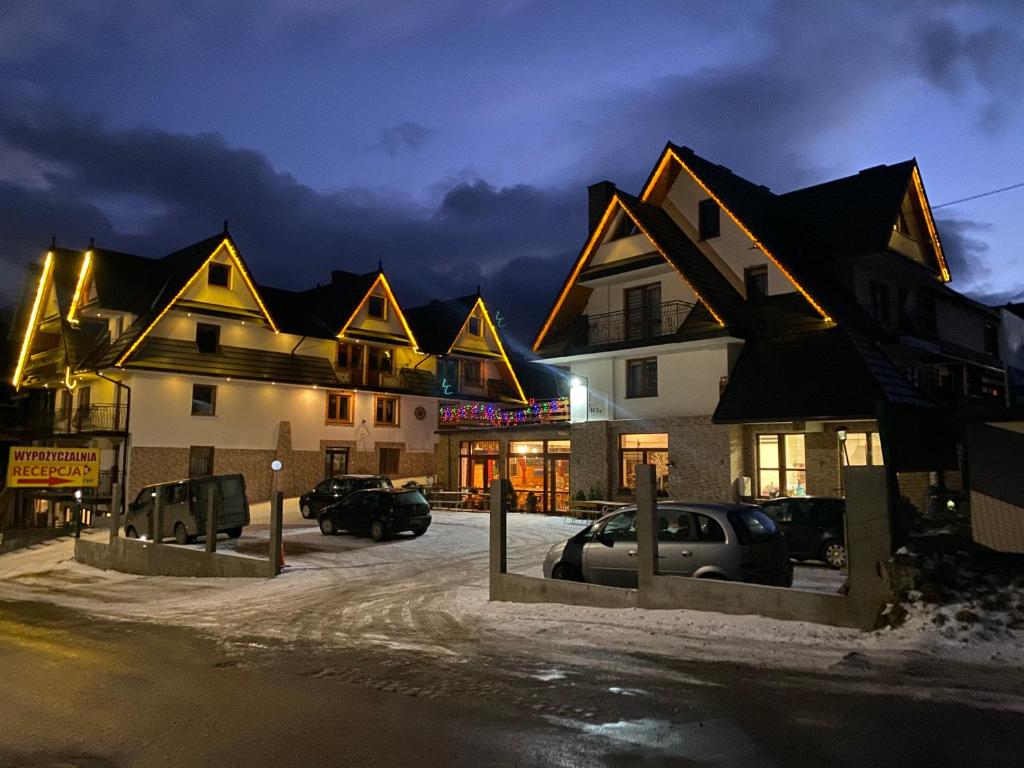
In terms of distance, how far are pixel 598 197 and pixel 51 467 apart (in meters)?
20.7

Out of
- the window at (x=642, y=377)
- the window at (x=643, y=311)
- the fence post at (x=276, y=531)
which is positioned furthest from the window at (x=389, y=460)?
the fence post at (x=276, y=531)

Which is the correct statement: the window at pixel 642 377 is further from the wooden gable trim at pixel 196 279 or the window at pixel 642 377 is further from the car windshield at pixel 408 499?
the wooden gable trim at pixel 196 279

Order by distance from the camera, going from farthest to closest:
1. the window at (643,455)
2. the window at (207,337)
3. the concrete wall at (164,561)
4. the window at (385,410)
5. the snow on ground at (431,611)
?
the window at (385,410) → the window at (207,337) → the window at (643,455) → the concrete wall at (164,561) → the snow on ground at (431,611)

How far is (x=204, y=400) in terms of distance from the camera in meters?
33.2

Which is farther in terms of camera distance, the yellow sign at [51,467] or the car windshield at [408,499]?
the yellow sign at [51,467]

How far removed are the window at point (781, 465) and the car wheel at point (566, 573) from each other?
11.5 meters

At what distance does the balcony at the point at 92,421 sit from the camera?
30891 millimetres

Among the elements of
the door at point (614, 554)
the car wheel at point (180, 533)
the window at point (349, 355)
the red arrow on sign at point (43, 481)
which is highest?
the window at point (349, 355)

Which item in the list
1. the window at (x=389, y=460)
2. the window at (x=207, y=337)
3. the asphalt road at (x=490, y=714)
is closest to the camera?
the asphalt road at (x=490, y=714)

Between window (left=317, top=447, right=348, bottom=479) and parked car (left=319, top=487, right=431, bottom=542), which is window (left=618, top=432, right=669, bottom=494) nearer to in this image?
parked car (left=319, top=487, right=431, bottom=542)

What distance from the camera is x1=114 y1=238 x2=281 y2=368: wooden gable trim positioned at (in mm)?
30672

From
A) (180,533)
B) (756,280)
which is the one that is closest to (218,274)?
(180,533)

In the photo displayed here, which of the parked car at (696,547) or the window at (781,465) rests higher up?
the window at (781,465)

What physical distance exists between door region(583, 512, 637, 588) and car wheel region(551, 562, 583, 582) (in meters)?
0.28
